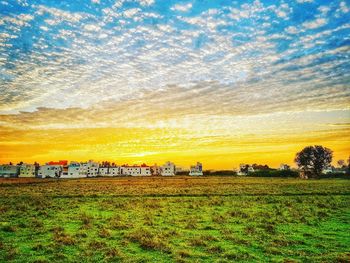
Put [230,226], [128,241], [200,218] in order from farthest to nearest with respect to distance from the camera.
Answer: [200,218] < [230,226] < [128,241]

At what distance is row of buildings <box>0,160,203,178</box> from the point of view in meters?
151

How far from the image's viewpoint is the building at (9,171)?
502 ft

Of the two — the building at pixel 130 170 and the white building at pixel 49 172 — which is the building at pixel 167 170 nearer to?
the building at pixel 130 170

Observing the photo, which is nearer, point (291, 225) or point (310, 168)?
point (291, 225)

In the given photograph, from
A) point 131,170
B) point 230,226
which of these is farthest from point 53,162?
point 230,226

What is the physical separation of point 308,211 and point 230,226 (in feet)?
35.4

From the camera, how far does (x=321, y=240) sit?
16.0 meters

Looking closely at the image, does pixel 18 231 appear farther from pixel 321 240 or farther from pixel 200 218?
pixel 321 240

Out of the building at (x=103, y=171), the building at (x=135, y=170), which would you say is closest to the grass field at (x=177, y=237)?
the building at (x=103, y=171)

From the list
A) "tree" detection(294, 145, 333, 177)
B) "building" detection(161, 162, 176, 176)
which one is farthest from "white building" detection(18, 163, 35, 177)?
"tree" detection(294, 145, 333, 177)

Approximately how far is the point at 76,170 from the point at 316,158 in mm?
120770

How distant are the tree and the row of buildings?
59.4 meters

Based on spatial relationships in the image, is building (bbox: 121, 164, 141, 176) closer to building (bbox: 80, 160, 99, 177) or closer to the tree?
building (bbox: 80, 160, 99, 177)

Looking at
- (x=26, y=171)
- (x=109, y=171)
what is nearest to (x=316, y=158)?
(x=109, y=171)
